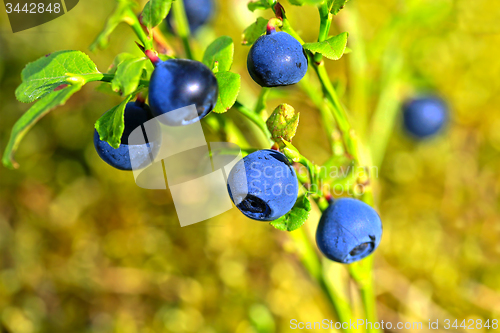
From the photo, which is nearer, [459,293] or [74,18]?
[459,293]

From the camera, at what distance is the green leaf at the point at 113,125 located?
57 cm

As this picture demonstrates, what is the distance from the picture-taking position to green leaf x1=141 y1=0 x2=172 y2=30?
0.58m

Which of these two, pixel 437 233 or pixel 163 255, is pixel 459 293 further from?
pixel 163 255

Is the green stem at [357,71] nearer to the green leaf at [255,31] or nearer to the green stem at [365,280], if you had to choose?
the green stem at [365,280]

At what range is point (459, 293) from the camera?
1.91m

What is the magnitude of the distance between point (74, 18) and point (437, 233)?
2.52m

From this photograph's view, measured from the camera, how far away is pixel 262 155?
2.17ft

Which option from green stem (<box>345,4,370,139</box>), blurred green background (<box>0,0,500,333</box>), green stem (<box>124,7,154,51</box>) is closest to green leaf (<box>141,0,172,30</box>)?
green stem (<box>124,7,154,51</box>)

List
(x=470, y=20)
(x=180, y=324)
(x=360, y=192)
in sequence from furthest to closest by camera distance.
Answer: (x=470, y=20)
(x=180, y=324)
(x=360, y=192)

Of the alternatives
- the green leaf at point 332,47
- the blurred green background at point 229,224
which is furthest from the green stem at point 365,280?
the blurred green background at point 229,224

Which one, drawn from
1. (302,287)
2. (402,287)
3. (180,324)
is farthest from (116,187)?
(402,287)

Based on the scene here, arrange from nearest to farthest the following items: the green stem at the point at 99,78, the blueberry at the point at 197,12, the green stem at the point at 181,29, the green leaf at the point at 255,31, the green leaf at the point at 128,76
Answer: the green leaf at the point at 128,76 < the green stem at the point at 99,78 < the green leaf at the point at 255,31 < the green stem at the point at 181,29 < the blueberry at the point at 197,12

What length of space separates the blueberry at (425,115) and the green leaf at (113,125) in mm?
1755

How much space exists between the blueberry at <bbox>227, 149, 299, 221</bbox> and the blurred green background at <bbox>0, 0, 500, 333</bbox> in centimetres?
120
